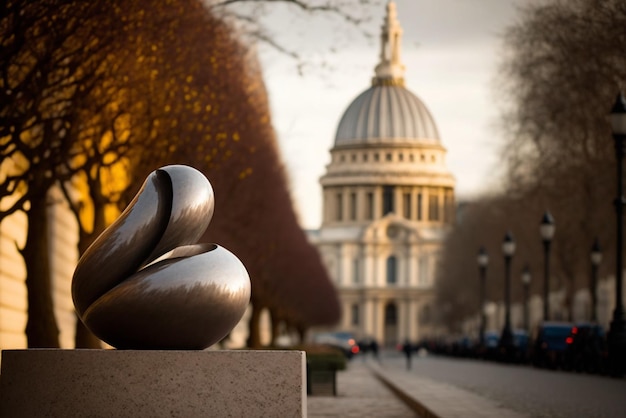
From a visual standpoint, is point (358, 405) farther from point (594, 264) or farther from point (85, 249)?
point (594, 264)

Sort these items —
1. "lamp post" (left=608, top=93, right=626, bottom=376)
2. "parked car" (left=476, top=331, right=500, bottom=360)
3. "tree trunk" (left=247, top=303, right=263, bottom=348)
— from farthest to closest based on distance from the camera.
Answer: "parked car" (left=476, top=331, right=500, bottom=360)
"tree trunk" (left=247, top=303, right=263, bottom=348)
"lamp post" (left=608, top=93, right=626, bottom=376)

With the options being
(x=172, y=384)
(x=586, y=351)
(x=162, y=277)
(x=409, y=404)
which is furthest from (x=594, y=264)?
(x=172, y=384)

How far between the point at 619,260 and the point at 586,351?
1139 centimetres

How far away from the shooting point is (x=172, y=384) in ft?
45.2

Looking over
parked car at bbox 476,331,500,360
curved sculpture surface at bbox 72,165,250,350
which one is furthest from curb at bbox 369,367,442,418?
parked car at bbox 476,331,500,360

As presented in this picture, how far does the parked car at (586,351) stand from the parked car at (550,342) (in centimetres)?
230

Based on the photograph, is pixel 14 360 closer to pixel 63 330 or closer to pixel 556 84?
pixel 63 330

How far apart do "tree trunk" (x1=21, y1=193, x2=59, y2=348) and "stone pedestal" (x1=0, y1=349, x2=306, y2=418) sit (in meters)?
12.6

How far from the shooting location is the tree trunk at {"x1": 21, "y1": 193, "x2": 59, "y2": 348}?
26.4 metres

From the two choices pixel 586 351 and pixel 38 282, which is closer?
pixel 38 282

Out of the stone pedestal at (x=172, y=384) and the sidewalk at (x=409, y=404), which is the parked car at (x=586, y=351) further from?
the stone pedestal at (x=172, y=384)

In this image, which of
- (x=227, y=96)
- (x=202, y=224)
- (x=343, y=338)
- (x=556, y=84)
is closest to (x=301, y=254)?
(x=343, y=338)

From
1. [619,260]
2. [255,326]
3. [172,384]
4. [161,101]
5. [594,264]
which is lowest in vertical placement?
[172,384]

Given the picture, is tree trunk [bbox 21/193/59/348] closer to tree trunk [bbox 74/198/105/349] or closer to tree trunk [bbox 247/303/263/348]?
tree trunk [bbox 74/198/105/349]
